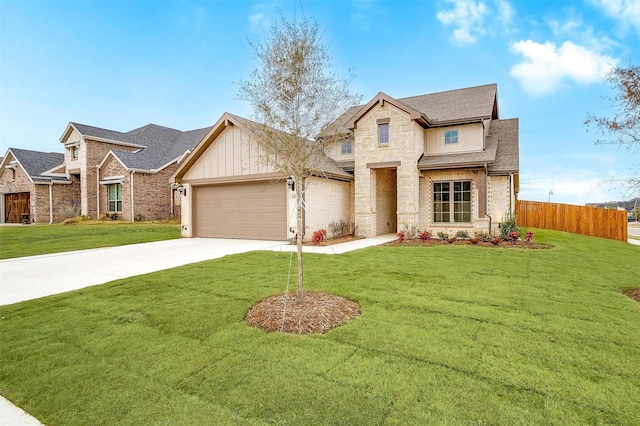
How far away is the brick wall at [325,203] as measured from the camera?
1322 centimetres

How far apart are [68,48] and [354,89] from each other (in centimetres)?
2019

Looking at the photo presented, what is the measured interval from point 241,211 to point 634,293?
41.7 ft

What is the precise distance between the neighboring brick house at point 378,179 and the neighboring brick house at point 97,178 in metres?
10.3

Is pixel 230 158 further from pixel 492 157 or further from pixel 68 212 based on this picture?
pixel 68 212

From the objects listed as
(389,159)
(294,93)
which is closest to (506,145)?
(389,159)

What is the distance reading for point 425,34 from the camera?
16.2 meters

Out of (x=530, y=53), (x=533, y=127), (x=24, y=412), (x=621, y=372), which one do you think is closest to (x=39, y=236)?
(x=24, y=412)

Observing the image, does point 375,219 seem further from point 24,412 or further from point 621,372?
point 24,412

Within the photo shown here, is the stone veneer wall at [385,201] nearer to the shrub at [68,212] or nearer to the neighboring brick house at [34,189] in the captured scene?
the shrub at [68,212]

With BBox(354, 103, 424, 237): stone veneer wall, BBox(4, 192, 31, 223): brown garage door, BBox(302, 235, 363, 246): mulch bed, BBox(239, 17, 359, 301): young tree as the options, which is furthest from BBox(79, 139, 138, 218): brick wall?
BBox(239, 17, 359, 301): young tree

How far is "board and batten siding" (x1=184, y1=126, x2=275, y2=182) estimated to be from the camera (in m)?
13.5

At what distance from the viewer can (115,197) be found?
2506 centimetres

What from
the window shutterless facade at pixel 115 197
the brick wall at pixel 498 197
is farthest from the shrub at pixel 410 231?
the window shutterless facade at pixel 115 197

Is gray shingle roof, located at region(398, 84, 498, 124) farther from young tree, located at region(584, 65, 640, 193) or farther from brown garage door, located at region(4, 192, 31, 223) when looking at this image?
brown garage door, located at region(4, 192, 31, 223)
